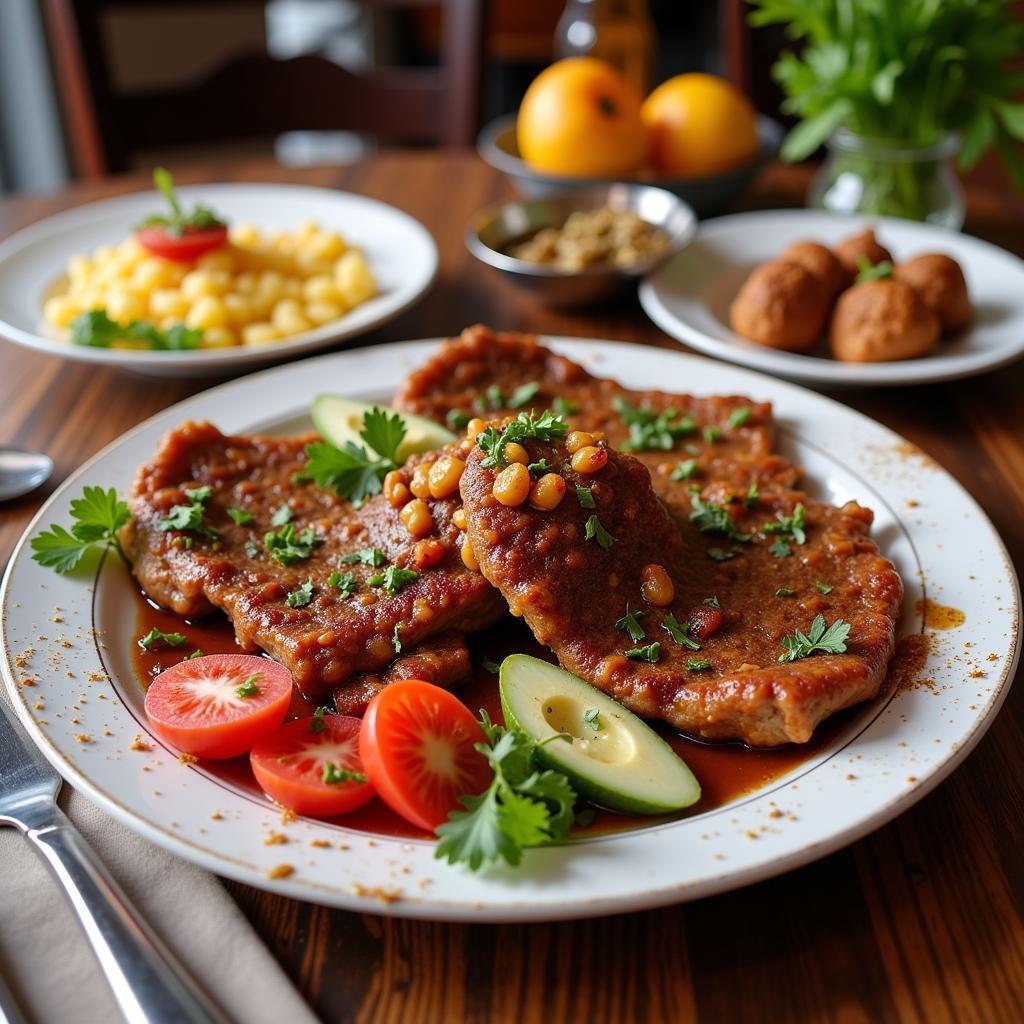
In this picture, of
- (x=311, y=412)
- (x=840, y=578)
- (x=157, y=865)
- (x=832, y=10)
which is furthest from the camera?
(x=832, y=10)

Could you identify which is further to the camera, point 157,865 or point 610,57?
point 610,57

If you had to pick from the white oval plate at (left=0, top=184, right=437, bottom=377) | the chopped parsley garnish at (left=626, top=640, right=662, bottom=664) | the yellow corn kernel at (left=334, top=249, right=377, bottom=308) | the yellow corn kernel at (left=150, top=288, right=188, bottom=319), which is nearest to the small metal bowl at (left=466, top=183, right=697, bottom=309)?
the white oval plate at (left=0, top=184, right=437, bottom=377)

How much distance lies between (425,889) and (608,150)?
3.56m

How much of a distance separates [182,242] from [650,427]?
79.3 inches

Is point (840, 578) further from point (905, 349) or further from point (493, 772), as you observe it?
point (905, 349)

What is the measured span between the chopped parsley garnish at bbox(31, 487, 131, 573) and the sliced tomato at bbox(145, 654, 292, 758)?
514 mm

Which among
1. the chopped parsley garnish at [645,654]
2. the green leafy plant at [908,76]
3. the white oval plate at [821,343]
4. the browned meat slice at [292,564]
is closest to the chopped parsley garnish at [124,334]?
the browned meat slice at [292,564]

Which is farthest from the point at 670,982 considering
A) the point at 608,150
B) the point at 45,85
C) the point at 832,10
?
the point at 45,85

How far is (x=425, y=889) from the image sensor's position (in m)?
1.85

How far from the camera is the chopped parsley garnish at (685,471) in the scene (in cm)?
301

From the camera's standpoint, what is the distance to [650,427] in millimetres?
3205

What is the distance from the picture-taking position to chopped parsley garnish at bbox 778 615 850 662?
2332 mm

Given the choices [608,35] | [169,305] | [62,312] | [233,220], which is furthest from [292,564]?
[608,35]

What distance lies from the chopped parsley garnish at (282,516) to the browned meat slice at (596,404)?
1.73ft
